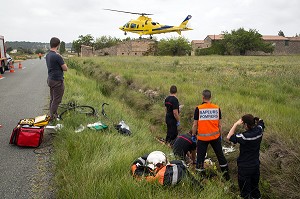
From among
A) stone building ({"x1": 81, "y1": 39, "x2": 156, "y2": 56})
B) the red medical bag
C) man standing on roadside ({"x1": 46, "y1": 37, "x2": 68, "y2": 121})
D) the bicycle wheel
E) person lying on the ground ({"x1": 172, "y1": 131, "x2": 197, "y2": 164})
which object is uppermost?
stone building ({"x1": 81, "y1": 39, "x2": 156, "y2": 56})

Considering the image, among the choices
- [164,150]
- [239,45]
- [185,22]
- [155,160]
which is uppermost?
[185,22]

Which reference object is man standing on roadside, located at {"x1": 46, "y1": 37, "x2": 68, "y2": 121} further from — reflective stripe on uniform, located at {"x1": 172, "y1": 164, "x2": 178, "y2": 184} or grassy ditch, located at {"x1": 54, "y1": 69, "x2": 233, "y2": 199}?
reflective stripe on uniform, located at {"x1": 172, "y1": 164, "x2": 178, "y2": 184}

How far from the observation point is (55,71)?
275 inches

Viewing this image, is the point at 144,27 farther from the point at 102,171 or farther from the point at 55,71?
the point at 102,171

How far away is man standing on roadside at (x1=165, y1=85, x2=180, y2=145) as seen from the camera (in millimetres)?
7410

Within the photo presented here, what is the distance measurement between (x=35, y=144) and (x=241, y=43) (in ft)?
231

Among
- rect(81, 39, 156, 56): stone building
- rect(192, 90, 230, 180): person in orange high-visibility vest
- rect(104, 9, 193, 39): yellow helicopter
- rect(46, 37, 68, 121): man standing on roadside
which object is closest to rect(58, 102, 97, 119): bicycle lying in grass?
rect(46, 37, 68, 121): man standing on roadside

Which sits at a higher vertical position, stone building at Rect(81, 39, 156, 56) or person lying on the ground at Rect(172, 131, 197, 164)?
stone building at Rect(81, 39, 156, 56)

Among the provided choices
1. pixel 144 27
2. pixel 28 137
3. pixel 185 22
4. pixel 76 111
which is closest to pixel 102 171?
pixel 28 137

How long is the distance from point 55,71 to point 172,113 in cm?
319

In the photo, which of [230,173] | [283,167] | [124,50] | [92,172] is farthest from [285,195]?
[124,50]

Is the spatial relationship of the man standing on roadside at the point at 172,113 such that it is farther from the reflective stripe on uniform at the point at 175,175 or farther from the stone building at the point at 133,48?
the stone building at the point at 133,48

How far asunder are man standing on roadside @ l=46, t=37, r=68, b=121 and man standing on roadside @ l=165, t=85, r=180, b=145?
2.76 m

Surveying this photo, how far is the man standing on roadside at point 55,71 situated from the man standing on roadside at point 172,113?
2.76m
